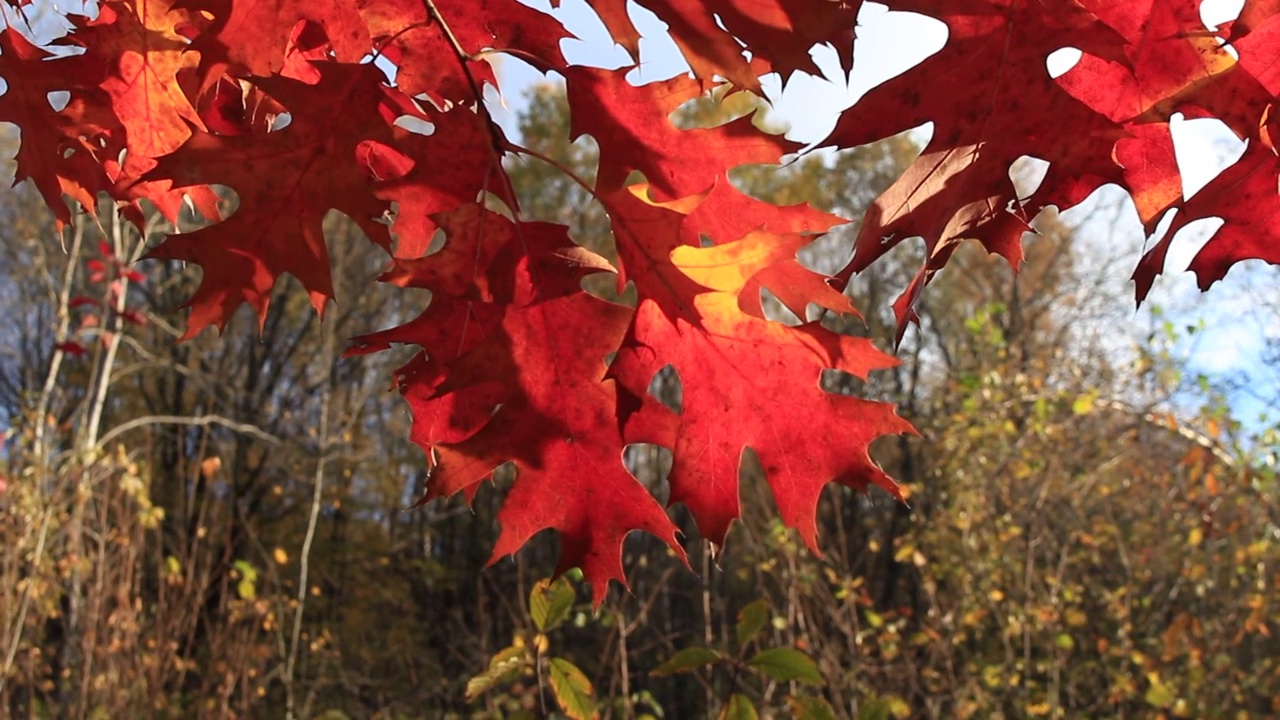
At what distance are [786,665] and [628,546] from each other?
1000cm

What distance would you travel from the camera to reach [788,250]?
628 millimetres

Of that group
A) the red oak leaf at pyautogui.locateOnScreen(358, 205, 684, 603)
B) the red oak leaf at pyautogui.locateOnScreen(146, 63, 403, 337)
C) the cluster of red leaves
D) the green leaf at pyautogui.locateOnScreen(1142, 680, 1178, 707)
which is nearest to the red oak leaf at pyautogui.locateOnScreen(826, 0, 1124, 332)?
the cluster of red leaves

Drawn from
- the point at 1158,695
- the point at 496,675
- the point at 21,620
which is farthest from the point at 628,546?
the point at 496,675

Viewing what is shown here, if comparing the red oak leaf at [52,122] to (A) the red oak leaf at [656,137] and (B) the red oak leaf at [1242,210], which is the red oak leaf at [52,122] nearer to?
(A) the red oak leaf at [656,137]

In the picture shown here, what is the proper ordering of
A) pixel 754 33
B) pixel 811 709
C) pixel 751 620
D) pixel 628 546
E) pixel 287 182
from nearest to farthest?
1. pixel 754 33
2. pixel 287 182
3. pixel 811 709
4. pixel 751 620
5. pixel 628 546

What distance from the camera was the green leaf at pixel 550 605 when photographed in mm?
1196

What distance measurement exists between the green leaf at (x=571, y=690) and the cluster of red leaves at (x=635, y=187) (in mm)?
488

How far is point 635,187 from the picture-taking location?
24.7 inches

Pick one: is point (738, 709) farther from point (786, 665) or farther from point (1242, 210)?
point (1242, 210)

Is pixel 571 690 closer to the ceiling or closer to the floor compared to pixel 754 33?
closer to the floor

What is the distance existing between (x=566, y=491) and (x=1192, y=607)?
5.06 metres

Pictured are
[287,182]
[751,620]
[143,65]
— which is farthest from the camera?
[751,620]

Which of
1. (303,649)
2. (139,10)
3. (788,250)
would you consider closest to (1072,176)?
(788,250)

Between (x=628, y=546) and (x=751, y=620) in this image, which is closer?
(x=751, y=620)
